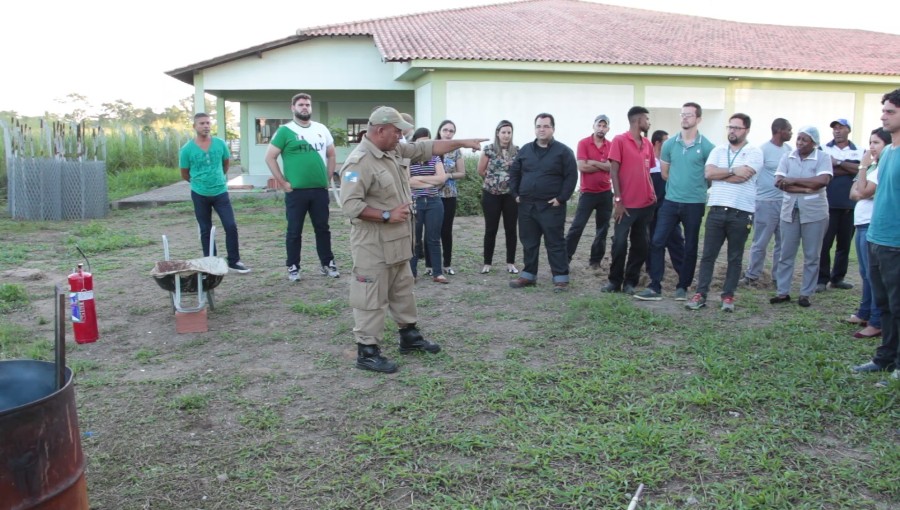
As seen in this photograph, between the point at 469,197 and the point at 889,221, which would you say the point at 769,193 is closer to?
the point at 889,221

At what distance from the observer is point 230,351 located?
5.41 m

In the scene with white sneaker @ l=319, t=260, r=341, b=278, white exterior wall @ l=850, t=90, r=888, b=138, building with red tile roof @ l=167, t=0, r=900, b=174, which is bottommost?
white sneaker @ l=319, t=260, r=341, b=278

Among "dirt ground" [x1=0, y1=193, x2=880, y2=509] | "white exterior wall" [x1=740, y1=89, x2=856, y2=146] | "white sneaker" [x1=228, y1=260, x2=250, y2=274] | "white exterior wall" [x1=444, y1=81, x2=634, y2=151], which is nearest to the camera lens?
"dirt ground" [x1=0, y1=193, x2=880, y2=509]

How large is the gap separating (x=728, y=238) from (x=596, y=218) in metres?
1.99

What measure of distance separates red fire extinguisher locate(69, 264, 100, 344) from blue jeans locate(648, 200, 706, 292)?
516 centimetres

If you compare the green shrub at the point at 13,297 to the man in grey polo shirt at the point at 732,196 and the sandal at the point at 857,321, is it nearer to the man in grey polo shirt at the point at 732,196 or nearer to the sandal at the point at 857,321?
the man in grey polo shirt at the point at 732,196

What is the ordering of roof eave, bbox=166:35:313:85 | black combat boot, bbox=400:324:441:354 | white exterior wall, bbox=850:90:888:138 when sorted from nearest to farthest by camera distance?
black combat boot, bbox=400:324:441:354 → roof eave, bbox=166:35:313:85 → white exterior wall, bbox=850:90:888:138

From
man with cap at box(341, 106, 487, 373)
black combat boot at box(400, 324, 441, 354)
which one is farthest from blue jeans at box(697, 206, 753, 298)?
man with cap at box(341, 106, 487, 373)

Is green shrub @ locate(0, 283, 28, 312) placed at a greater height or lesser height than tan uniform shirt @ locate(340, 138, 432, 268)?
lesser

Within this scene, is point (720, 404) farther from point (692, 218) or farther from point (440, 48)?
point (440, 48)

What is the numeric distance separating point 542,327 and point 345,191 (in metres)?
2.23

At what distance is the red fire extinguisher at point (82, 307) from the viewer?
5.50 meters

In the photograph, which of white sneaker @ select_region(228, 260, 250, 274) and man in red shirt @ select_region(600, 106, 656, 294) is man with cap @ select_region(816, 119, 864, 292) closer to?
man in red shirt @ select_region(600, 106, 656, 294)

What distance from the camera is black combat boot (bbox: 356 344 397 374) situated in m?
4.88
